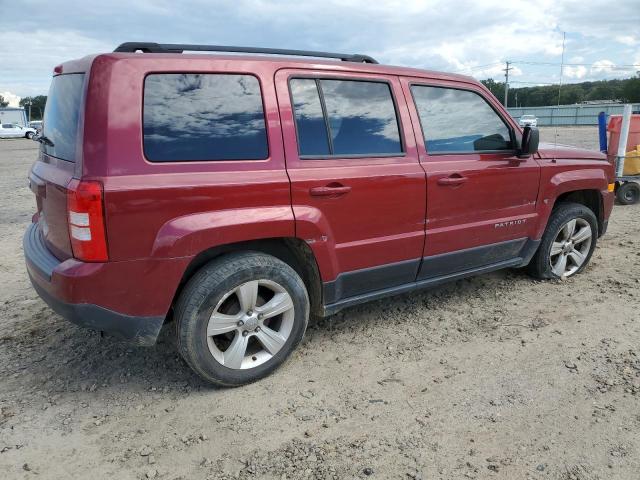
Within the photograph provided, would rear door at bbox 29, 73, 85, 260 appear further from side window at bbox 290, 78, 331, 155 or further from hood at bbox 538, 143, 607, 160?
hood at bbox 538, 143, 607, 160

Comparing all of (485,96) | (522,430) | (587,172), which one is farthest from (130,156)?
(587,172)

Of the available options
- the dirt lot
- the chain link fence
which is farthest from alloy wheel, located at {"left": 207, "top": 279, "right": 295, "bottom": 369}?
the chain link fence

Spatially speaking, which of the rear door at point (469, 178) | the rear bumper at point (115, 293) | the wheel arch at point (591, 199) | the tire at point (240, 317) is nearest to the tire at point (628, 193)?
the wheel arch at point (591, 199)

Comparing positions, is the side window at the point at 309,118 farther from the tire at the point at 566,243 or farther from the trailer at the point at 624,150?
the trailer at the point at 624,150

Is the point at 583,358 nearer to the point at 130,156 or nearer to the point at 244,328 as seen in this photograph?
the point at 244,328

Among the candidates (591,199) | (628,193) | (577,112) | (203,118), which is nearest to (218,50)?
(203,118)

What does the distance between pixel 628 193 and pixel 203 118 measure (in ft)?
26.7

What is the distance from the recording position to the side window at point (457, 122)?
3.55 meters

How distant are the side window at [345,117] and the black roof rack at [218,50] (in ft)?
0.99

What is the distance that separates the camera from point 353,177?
311cm

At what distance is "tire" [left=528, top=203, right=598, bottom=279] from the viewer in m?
4.46

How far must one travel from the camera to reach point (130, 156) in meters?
2.46

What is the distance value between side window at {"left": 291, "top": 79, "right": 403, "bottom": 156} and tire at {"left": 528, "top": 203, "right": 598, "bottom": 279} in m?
1.96

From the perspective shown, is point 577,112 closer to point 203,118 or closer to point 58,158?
point 203,118
